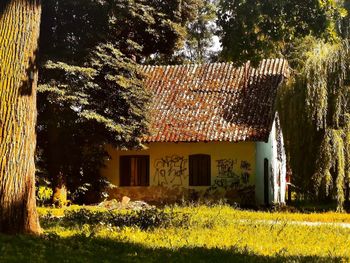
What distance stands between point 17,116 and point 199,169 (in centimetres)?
1655

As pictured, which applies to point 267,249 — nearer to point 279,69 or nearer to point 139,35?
point 139,35

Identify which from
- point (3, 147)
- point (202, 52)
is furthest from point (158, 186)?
point (202, 52)

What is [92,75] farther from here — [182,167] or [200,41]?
[200,41]

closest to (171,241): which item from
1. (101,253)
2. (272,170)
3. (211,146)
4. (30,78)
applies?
(101,253)

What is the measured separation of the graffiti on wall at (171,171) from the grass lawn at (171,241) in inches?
419

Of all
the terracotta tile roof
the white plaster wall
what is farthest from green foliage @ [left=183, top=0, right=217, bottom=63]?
the white plaster wall

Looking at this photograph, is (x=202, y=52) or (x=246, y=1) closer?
(x=246, y=1)

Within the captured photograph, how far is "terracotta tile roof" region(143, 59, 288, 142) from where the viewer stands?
2455cm

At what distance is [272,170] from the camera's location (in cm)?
2641

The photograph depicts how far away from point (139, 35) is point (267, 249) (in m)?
15.3

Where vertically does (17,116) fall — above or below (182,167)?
above

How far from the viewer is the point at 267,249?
10.2 m

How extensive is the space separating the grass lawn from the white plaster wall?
989cm

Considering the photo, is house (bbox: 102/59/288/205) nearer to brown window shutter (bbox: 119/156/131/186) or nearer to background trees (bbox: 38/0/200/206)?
brown window shutter (bbox: 119/156/131/186)
